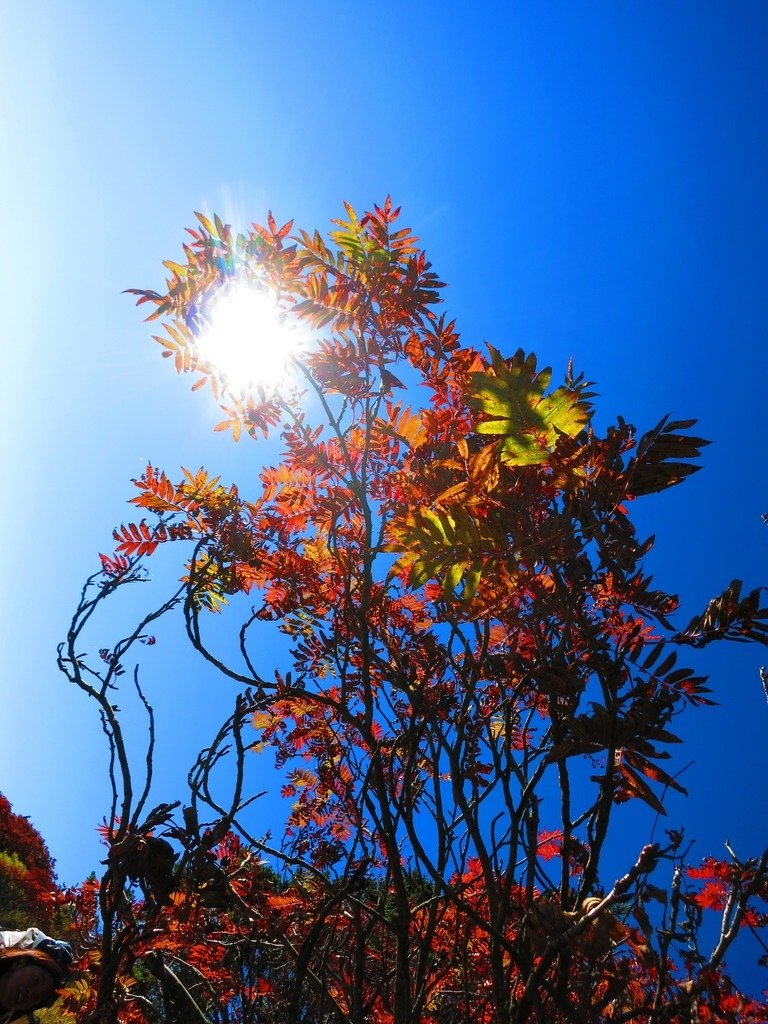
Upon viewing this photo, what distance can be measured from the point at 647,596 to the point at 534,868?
100cm

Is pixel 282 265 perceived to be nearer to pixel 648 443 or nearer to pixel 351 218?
pixel 351 218

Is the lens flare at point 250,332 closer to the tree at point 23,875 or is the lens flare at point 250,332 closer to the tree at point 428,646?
the tree at point 428,646

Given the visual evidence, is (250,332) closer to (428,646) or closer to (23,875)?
(428,646)

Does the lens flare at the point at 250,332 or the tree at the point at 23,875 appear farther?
the tree at the point at 23,875

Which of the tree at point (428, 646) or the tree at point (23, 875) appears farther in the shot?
the tree at point (23, 875)

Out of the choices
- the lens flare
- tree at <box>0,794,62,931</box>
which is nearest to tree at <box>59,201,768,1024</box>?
the lens flare

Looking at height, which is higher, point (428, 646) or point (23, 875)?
point (428, 646)

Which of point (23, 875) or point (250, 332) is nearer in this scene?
point (250, 332)

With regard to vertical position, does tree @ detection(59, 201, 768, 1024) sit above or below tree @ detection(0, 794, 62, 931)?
above

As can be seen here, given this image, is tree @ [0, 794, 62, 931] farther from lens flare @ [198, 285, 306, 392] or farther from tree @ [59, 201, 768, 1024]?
lens flare @ [198, 285, 306, 392]

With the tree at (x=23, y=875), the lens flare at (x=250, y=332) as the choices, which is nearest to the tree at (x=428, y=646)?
the lens flare at (x=250, y=332)

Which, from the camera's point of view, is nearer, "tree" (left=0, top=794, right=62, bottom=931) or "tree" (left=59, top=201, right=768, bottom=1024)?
"tree" (left=59, top=201, right=768, bottom=1024)

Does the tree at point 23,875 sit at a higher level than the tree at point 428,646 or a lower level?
lower

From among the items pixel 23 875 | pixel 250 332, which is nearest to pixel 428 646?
pixel 250 332
